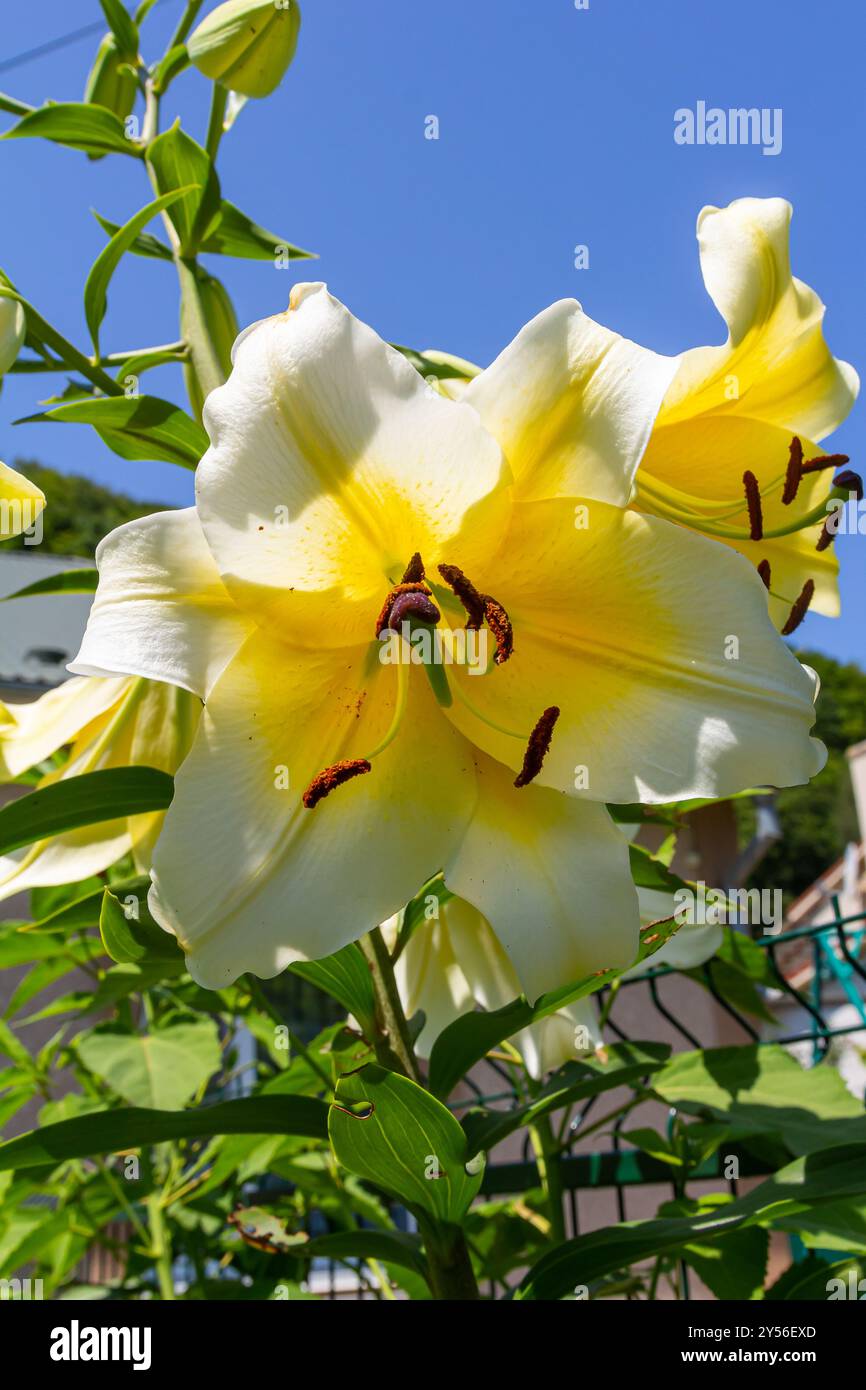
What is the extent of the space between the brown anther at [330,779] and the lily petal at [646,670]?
0.28 ft

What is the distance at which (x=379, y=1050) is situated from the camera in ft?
2.59

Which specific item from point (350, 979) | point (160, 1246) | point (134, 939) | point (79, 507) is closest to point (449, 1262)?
point (350, 979)

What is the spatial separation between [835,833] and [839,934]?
35.2m

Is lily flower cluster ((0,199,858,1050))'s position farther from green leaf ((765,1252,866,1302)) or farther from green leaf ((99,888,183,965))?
green leaf ((765,1252,866,1302))

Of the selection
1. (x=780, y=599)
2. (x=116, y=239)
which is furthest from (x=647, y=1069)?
(x=116, y=239)

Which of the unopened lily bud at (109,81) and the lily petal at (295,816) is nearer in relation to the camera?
the lily petal at (295,816)

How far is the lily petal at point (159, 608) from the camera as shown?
548 mm

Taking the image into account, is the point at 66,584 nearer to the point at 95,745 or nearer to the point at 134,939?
the point at 95,745

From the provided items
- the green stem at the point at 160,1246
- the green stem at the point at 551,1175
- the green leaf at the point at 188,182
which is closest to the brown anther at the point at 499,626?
the green leaf at the point at 188,182

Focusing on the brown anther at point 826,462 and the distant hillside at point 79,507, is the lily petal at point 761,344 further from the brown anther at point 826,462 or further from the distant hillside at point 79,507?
the distant hillside at point 79,507

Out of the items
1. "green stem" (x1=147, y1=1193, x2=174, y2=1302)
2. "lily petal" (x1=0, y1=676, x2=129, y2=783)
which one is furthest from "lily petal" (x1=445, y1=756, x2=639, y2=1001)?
"green stem" (x1=147, y1=1193, x2=174, y2=1302)

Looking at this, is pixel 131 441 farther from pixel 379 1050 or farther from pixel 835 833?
pixel 835 833

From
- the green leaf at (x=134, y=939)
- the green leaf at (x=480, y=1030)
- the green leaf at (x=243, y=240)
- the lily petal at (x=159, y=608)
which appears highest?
the green leaf at (x=243, y=240)

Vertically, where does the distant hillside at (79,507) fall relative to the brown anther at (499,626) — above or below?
above
